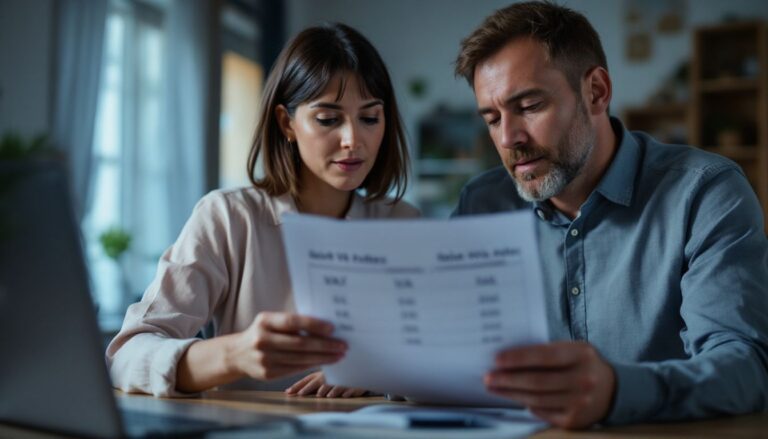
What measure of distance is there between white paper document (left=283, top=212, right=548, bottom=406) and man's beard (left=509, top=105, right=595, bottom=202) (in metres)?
0.70

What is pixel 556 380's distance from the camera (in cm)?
92

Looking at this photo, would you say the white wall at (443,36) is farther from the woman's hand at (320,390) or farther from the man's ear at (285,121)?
→ the woman's hand at (320,390)

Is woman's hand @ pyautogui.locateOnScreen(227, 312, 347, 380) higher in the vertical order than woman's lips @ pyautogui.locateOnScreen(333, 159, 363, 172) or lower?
lower

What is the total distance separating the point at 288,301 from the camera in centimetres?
161

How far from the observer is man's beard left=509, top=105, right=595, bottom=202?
162cm

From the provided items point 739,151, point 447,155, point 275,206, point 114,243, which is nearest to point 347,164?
point 275,206

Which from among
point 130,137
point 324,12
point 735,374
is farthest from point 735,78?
point 735,374

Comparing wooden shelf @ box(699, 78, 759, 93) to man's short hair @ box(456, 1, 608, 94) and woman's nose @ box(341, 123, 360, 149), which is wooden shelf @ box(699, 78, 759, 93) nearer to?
man's short hair @ box(456, 1, 608, 94)

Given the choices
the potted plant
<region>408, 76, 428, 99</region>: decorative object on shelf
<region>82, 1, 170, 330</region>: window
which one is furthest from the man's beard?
<region>408, 76, 428, 99</region>: decorative object on shelf

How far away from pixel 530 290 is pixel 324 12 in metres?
6.85

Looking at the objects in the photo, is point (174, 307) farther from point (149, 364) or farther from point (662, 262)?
point (662, 262)

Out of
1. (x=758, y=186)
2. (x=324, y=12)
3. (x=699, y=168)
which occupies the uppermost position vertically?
(x=324, y=12)

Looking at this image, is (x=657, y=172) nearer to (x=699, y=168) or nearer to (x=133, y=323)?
(x=699, y=168)

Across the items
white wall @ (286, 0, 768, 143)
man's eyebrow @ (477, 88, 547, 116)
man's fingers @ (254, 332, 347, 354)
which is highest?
white wall @ (286, 0, 768, 143)
